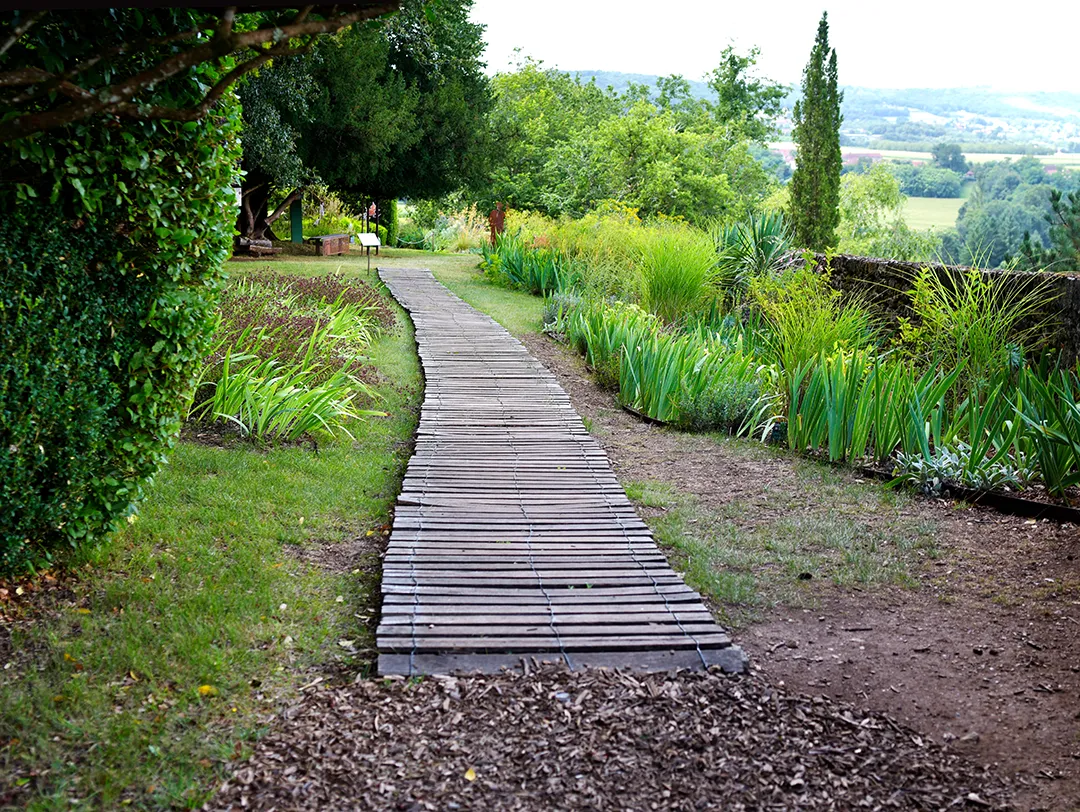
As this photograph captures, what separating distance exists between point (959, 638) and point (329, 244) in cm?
1698

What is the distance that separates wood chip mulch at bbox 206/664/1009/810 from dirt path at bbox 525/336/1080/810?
0.17 metres

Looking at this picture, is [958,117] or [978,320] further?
[958,117]

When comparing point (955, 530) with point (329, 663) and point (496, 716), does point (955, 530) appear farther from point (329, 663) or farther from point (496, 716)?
point (329, 663)

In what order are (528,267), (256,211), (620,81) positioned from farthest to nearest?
(620,81), (256,211), (528,267)

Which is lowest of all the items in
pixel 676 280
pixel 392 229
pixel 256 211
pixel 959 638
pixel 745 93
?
pixel 959 638

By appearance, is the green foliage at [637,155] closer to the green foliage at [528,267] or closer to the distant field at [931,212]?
the green foliage at [528,267]

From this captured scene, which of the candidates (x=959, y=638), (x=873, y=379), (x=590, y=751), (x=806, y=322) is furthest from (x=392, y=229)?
(x=590, y=751)

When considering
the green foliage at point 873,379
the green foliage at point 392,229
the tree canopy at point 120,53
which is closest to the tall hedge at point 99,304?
the tree canopy at point 120,53

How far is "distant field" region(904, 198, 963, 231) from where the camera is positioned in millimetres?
39638

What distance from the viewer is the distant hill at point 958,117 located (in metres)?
58.8

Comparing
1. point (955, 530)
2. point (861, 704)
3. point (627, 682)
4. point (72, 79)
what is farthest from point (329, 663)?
point (955, 530)

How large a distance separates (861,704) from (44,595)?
2.88 m

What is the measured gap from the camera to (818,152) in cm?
2138

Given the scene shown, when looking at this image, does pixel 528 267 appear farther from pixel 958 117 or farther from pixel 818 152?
pixel 958 117
